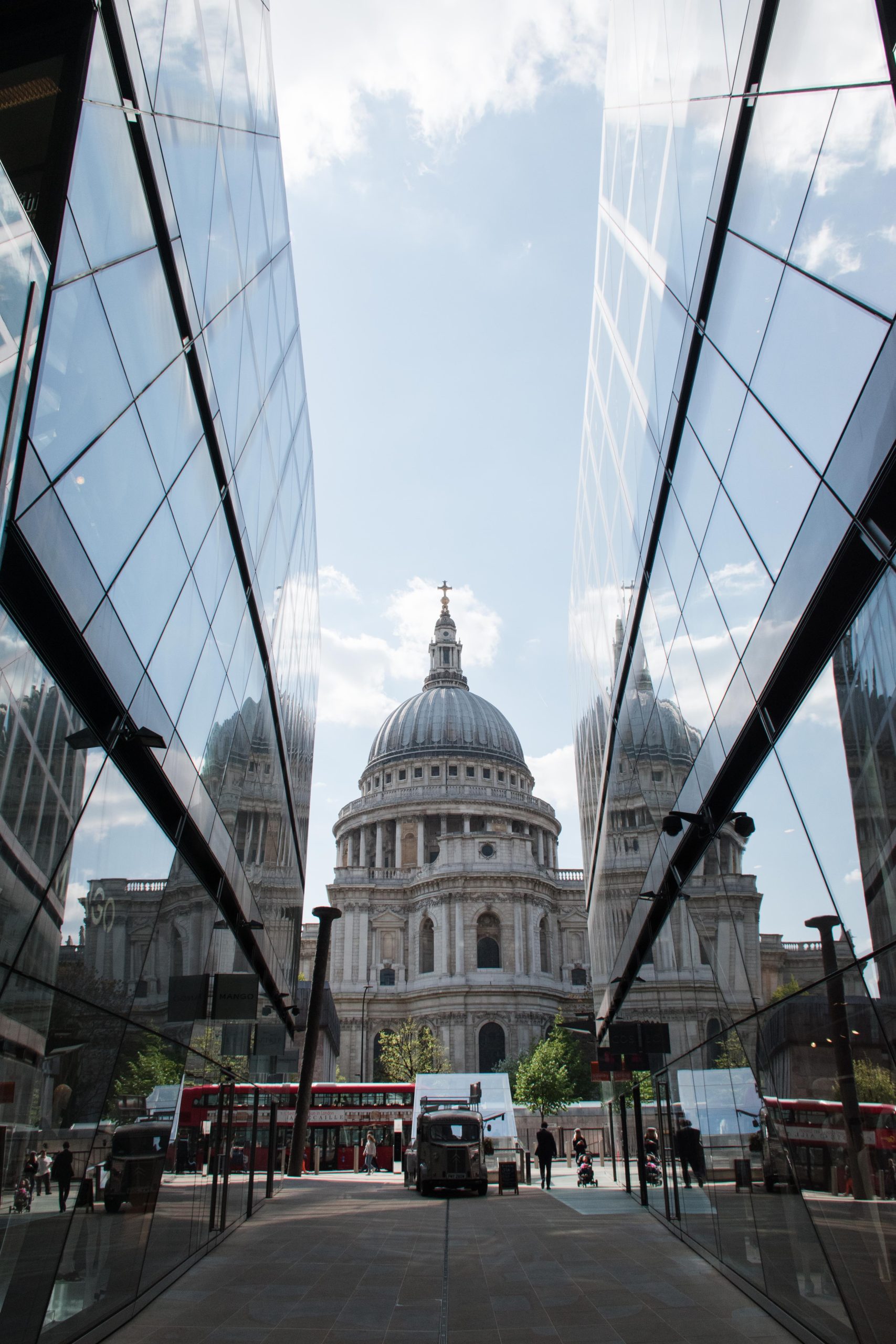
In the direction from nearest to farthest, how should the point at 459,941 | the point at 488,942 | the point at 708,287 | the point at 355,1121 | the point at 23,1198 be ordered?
the point at 23,1198 < the point at 708,287 < the point at 355,1121 < the point at 459,941 < the point at 488,942

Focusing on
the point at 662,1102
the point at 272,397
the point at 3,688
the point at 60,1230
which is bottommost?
the point at 60,1230

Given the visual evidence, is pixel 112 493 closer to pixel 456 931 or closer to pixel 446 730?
pixel 456 931

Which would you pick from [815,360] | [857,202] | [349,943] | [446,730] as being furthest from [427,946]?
[857,202]

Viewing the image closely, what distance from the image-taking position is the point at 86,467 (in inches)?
317

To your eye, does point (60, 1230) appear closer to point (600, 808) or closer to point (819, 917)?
point (819, 917)

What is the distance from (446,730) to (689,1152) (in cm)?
10599

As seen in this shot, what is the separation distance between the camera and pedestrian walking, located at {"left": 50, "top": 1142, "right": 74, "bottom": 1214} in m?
7.76

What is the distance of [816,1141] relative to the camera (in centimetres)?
819

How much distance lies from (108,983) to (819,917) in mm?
6482

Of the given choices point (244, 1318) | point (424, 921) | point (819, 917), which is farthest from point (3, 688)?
point (424, 921)

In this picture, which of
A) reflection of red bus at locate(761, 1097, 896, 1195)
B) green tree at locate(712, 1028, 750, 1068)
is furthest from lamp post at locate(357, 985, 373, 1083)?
reflection of red bus at locate(761, 1097, 896, 1195)

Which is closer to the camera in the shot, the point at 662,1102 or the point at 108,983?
the point at 108,983

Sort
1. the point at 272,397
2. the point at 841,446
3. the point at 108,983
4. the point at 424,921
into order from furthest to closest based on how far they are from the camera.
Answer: the point at 424,921
the point at 272,397
the point at 108,983
the point at 841,446

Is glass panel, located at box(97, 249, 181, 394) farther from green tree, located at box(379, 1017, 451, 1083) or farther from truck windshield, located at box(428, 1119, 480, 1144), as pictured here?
green tree, located at box(379, 1017, 451, 1083)
